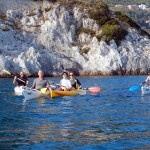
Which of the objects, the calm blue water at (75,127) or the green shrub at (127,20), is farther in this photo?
the green shrub at (127,20)

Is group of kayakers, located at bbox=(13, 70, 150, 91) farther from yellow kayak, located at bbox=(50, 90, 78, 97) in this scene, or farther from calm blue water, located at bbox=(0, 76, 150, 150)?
calm blue water, located at bbox=(0, 76, 150, 150)

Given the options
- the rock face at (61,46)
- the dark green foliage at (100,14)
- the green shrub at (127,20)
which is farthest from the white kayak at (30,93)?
the green shrub at (127,20)

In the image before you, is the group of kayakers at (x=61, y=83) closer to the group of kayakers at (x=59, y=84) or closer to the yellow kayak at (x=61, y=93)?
the group of kayakers at (x=59, y=84)

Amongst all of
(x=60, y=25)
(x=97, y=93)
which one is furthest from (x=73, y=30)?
(x=97, y=93)

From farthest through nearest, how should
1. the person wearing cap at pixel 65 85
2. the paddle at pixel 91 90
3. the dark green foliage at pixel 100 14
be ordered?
1. the dark green foliage at pixel 100 14
2. the paddle at pixel 91 90
3. the person wearing cap at pixel 65 85

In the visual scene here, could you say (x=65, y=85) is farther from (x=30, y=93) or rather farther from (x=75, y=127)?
(x=75, y=127)

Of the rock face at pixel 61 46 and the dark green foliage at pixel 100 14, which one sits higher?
→ the dark green foliage at pixel 100 14

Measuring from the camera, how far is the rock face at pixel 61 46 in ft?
230

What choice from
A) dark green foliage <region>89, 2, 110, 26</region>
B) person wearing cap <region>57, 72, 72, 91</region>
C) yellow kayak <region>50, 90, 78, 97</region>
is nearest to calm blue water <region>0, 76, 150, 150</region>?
yellow kayak <region>50, 90, 78, 97</region>

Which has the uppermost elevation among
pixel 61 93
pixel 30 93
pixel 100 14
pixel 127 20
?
pixel 100 14

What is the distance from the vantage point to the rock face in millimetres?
70125

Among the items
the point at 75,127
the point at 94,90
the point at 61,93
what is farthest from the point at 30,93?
the point at 75,127

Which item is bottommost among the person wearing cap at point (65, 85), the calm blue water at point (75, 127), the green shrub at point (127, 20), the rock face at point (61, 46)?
the calm blue water at point (75, 127)

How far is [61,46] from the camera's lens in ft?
252
